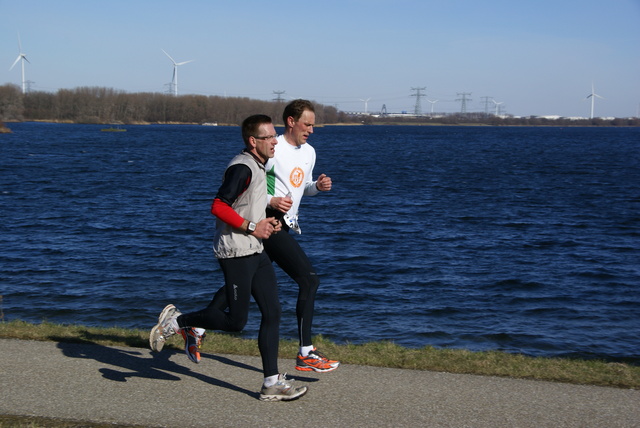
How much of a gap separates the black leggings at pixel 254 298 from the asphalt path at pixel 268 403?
1.35 ft

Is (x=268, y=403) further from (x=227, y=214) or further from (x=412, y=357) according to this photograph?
(x=412, y=357)

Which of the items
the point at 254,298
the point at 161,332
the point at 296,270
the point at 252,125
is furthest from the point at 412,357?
the point at 252,125

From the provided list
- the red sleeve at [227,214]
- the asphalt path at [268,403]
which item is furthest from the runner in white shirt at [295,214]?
the red sleeve at [227,214]

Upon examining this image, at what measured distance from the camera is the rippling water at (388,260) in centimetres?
1415

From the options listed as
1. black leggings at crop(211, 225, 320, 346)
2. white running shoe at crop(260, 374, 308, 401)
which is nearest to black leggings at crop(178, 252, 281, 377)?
white running shoe at crop(260, 374, 308, 401)

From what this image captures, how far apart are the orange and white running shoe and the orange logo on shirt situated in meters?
1.47

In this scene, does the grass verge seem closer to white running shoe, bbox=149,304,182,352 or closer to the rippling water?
white running shoe, bbox=149,304,182,352

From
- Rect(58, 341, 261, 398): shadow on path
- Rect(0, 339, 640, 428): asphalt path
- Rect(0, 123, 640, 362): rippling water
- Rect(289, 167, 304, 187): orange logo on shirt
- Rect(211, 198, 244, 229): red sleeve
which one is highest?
Rect(289, 167, 304, 187): orange logo on shirt

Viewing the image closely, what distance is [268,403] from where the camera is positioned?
5.32m

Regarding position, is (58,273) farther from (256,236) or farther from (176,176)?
(176,176)

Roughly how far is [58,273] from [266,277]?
14.5m

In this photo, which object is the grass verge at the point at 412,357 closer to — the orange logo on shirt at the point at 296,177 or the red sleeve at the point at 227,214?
the orange logo on shirt at the point at 296,177

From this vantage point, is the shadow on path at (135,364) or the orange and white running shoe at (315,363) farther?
the orange and white running shoe at (315,363)

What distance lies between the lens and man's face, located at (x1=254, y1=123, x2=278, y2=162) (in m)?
5.41
